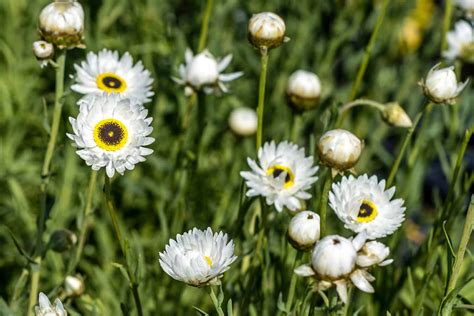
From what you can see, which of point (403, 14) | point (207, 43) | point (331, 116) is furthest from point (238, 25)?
point (331, 116)

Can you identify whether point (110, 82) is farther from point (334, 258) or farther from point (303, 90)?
point (334, 258)

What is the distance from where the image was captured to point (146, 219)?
6.83 feet

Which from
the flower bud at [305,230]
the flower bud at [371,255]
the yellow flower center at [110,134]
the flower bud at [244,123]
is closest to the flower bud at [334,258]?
the flower bud at [371,255]

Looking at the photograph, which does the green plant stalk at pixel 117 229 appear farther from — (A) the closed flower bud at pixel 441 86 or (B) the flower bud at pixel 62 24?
(A) the closed flower bud at pixel 441 86

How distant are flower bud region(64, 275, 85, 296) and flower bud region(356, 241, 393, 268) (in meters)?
0.60

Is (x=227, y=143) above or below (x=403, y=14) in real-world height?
below

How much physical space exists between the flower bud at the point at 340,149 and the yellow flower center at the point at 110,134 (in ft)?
1.03

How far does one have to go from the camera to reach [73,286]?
53.7 inches

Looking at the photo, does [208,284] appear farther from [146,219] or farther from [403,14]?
[403,14]

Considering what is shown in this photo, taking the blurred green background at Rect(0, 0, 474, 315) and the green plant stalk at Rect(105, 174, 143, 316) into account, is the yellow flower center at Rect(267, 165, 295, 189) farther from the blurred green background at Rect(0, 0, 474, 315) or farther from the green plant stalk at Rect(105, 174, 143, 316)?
the green plant stalk at Rect(105, 174, 143, 316)

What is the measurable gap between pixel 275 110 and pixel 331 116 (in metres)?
0.87

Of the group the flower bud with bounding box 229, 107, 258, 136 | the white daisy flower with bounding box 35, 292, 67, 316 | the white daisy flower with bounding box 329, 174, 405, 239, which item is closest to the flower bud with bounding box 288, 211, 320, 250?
the white daisy flower with bounding box 329, 174, 405, 239

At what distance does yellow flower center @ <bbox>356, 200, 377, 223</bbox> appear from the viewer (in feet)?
3.67

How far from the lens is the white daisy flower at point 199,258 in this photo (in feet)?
3.26
